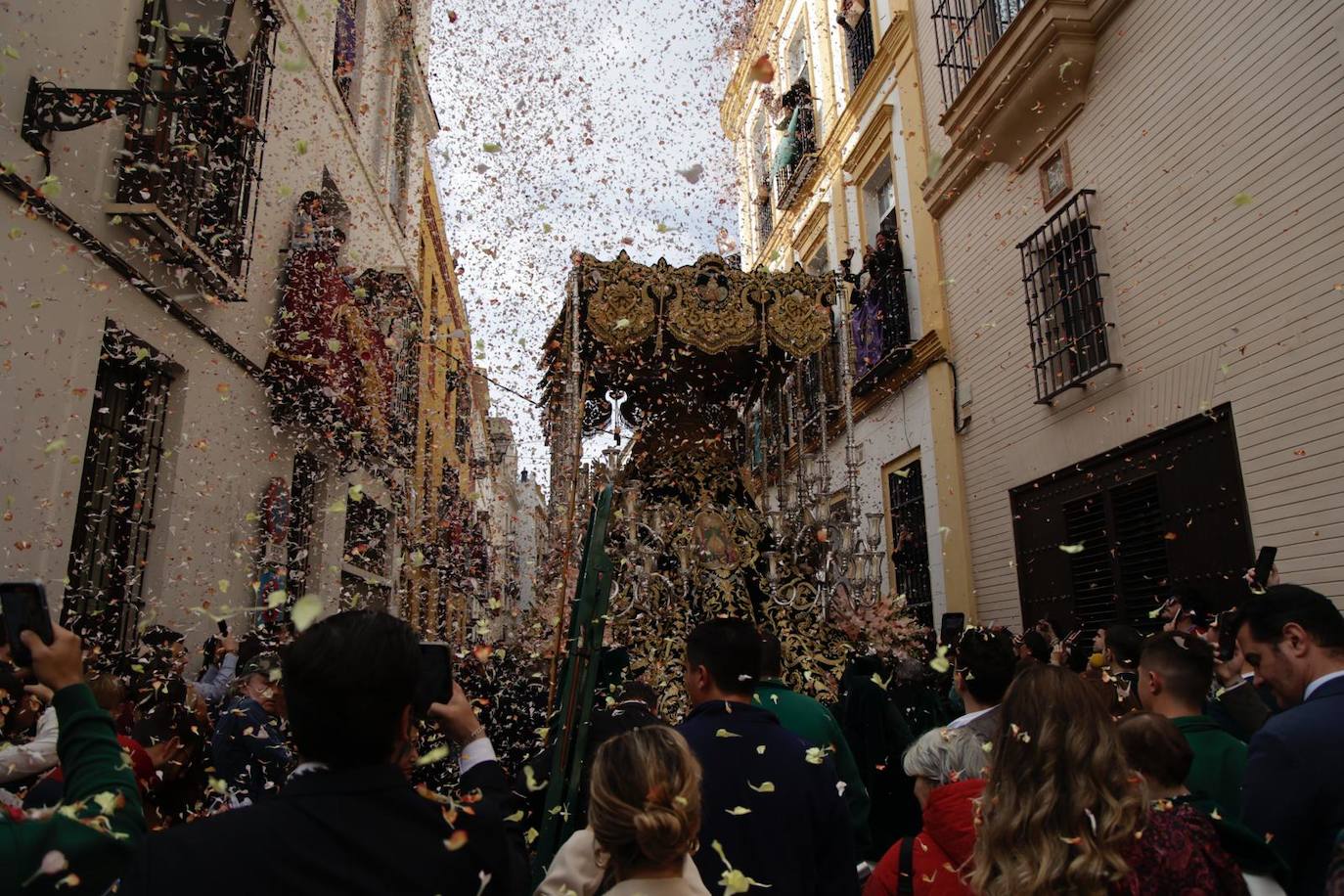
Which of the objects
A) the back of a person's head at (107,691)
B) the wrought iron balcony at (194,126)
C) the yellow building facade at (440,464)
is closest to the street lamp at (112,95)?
the wrought iron balcony at (194,126)

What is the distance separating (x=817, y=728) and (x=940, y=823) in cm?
103

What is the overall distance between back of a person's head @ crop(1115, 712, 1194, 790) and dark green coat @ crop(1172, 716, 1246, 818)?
56cm

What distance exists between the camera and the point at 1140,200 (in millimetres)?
6383

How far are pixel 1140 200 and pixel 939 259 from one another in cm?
324

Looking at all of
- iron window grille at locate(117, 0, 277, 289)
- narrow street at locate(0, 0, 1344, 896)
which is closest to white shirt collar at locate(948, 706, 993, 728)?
narrow street at locate(0, 0, 1344, 896)

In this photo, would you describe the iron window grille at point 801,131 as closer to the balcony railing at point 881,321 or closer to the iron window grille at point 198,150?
the balcony railing at point 881,321

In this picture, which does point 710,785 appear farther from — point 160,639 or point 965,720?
point 160,639

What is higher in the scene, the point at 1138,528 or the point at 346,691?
the point at 1138,528

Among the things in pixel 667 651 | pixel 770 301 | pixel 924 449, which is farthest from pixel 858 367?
pixel 667 651

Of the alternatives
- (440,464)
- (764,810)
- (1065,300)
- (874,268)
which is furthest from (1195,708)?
(440,464)

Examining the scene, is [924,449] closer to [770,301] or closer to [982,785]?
[770,301]

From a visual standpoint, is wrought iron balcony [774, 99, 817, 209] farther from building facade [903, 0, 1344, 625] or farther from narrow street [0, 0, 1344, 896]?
building facade [903, 0, 1344, 625]

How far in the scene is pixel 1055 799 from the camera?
1.86m

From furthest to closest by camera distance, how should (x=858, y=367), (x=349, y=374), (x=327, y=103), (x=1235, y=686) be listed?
(x=858, y=367)
(x=327, y=103)
(x=349, y=374)
(x=1235, y=686)
